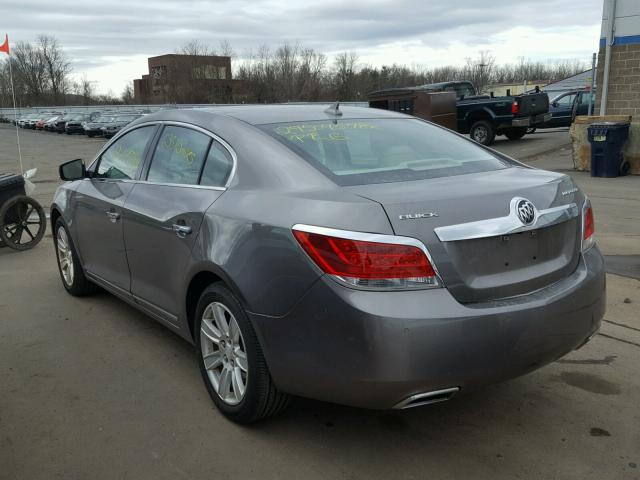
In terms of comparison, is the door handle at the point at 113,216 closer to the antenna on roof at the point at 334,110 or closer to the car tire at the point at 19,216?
the antenna on roof at the point at 334,110

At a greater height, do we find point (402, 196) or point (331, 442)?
point (402, 196)

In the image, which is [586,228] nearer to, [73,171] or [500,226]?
[500,226]

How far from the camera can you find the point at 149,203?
3711 mm

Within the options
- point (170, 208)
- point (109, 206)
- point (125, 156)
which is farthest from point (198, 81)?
point (170, 208)

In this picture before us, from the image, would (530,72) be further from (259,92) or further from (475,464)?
(475,464)

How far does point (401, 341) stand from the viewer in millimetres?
2379

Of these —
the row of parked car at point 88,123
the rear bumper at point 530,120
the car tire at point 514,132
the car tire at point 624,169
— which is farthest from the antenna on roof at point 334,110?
the row of parked car at point 88,123

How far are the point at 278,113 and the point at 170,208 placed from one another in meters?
0.84

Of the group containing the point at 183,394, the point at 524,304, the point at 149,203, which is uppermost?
the point at 149,203

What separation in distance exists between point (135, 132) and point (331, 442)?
2.61 meters

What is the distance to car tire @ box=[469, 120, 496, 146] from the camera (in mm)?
19141

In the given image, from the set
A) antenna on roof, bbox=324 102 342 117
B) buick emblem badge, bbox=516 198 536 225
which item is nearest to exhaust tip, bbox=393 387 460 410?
buick emblem badge, bbox=516 198 536 225

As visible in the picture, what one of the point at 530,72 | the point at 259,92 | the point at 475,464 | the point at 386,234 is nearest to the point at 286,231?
the point at 386,234

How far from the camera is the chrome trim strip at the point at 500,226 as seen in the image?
97.6 inches
